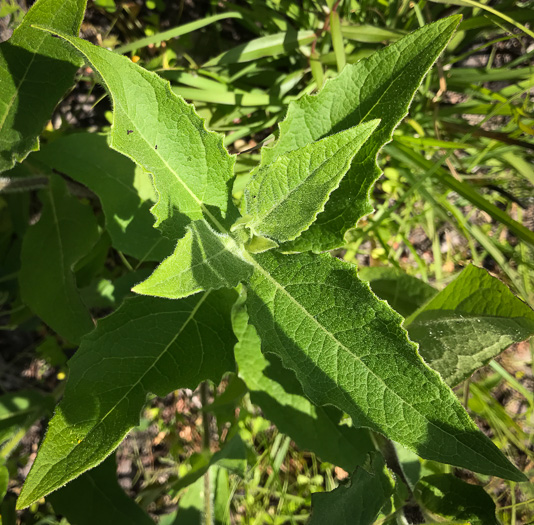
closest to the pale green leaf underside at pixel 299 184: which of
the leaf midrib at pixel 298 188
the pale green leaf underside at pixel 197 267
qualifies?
the leaf midrib at pixel 298 188

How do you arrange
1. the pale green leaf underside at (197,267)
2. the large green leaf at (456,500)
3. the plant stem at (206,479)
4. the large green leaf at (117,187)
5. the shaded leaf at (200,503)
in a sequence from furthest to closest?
the shaded leaf at (200,503)
the plant stem at (206,479)
the large green leaf at (117,187)
the large green leaf at (456,500)
the pale green leaf underside at (197,267)

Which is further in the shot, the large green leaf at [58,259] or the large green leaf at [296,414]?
the large green leaf at [58,259]

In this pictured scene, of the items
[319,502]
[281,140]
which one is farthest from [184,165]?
[319,502]

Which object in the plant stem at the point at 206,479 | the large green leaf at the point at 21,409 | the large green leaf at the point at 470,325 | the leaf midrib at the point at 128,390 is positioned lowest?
the plant stem at the point at 206,479

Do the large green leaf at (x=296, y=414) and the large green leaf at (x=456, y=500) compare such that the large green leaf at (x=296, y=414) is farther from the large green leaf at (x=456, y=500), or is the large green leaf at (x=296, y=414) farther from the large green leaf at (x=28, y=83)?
the large green leaf at (x=28, y=83)

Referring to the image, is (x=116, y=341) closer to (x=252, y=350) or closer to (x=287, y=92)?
(x=252, y=350)

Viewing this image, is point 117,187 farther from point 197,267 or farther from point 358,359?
point 358,359

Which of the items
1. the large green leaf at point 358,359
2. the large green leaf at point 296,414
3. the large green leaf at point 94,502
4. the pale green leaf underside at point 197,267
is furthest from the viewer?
the large green leaf at point 94,502

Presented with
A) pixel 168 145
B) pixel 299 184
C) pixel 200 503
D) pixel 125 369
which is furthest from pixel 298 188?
pixel 200 503

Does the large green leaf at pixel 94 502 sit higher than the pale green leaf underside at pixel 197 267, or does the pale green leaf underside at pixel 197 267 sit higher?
the pale green leaf underside at pixel 197 267
